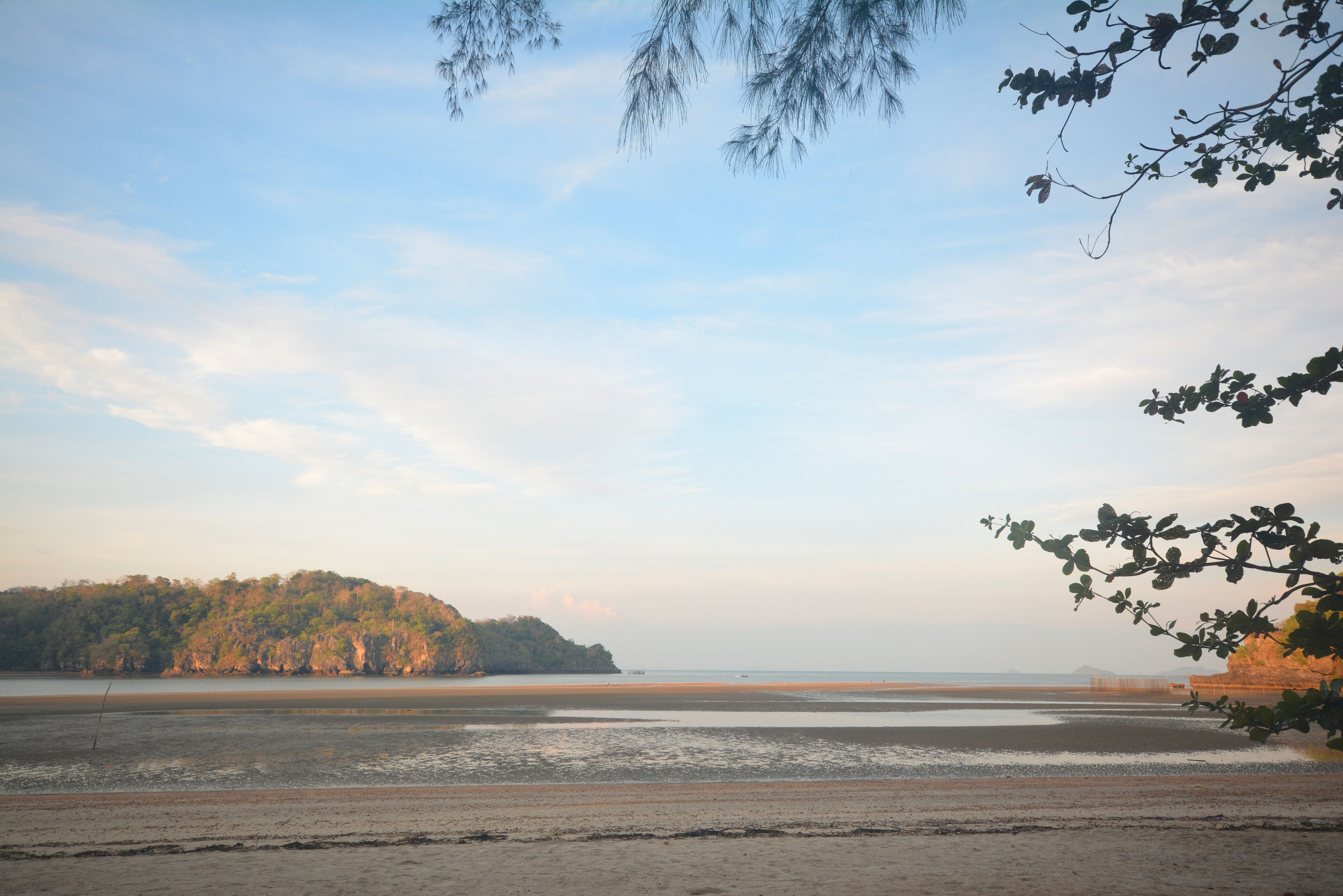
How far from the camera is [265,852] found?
26.9 ft

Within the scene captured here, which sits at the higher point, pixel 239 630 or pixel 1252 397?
pixel 1252 397

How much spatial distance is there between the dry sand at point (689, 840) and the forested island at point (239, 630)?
367ft

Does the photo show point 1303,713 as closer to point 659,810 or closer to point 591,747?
point 659,810

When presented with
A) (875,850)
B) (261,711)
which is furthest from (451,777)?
(261,711)

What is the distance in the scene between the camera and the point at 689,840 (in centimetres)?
867

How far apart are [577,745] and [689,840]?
1312 cm

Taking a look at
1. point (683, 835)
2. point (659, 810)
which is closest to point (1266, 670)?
point (659, 810)

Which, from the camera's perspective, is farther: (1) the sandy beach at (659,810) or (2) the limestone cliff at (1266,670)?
(2) the limestone cliff at (1266,670)

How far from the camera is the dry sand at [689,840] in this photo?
6645 mm

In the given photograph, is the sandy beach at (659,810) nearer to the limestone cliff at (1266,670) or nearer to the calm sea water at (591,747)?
the calm sea water at (591,747)

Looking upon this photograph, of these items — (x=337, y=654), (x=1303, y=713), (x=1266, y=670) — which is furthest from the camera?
(x=337, y=654)

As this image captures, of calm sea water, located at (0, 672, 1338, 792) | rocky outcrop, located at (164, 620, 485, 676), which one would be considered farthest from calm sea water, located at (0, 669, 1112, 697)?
calm sea water, located at (0, 672, 1338, 792)

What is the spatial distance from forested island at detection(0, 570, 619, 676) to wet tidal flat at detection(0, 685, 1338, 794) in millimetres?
75843


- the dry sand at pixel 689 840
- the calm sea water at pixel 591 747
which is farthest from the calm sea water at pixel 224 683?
the dry sand at pixel 689 840
